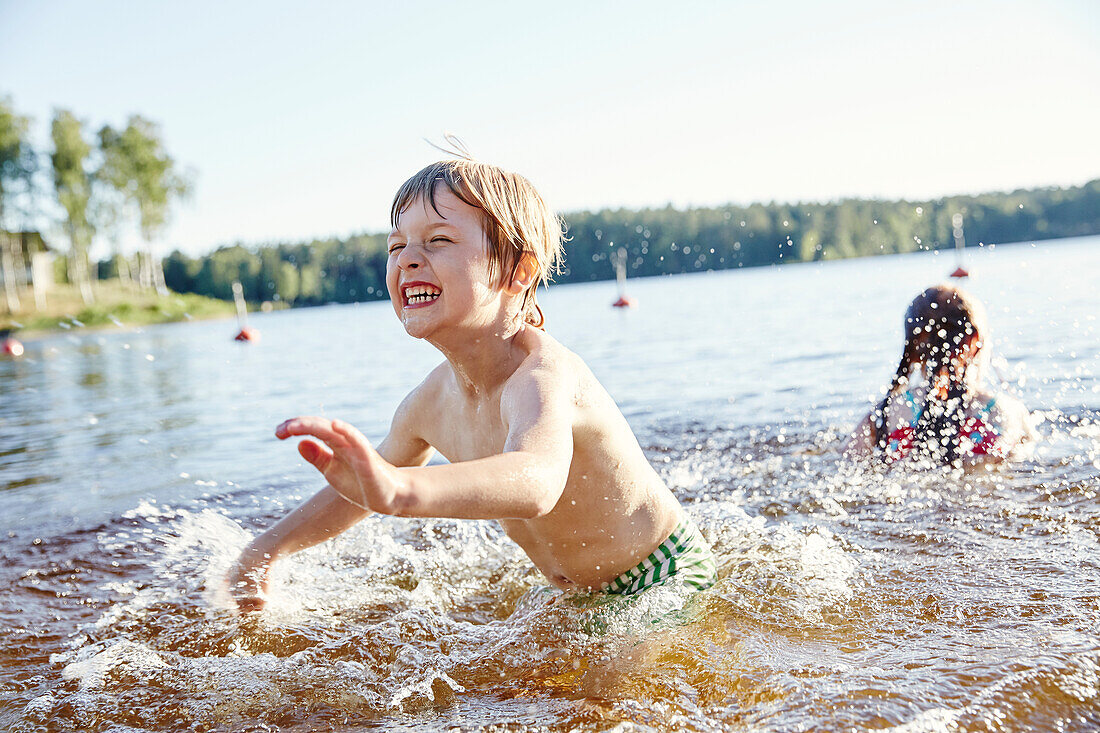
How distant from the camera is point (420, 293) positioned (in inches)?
85.6

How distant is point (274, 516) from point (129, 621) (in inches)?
68.9

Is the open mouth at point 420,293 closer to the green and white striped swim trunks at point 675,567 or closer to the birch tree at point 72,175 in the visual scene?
the green and white striped swim trunks at point 675,567

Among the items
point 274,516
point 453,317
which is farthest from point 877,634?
point 274,516

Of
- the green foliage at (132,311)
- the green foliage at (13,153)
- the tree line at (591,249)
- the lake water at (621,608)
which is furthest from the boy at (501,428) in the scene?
the green foliage at (13,153)

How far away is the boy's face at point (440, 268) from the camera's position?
2154 millimetres

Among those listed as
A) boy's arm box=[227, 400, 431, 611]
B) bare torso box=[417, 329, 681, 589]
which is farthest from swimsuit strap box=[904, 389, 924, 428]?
boy's arm box=[227, 400, 431, 611]

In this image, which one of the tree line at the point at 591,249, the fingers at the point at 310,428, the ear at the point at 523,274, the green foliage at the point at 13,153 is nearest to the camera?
the fingers at the point at 310,428

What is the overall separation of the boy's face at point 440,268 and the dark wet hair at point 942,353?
11.1ft

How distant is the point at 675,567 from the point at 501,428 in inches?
34.3

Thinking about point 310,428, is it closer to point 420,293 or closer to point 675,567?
point 420,293

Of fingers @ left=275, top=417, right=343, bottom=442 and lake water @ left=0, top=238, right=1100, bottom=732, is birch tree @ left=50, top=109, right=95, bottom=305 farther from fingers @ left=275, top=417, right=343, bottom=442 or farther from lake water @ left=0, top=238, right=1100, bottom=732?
fingers @ left=275, top=417, right=343, bottom=442

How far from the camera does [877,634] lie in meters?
2.42

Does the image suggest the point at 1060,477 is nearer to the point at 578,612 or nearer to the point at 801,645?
the point at 801,645

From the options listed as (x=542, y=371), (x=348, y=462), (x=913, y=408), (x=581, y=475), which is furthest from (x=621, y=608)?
(x=913, y=408)
